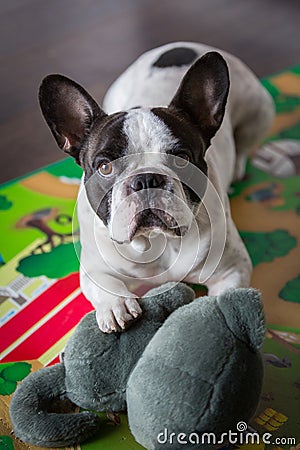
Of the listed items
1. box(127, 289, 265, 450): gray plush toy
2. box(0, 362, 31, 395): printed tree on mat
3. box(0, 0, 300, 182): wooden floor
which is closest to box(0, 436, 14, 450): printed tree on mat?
box(0, 362, 31, 395): printed tree on mat

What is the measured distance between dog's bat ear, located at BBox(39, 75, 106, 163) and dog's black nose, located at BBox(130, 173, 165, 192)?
0.80ft

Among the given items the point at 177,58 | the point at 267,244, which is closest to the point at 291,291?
the point at 267,244

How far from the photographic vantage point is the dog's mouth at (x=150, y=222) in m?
1.58

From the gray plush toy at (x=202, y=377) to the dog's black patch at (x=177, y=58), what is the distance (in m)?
0.97

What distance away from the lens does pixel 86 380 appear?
1531mm

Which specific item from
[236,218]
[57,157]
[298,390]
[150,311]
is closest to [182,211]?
[150,311]

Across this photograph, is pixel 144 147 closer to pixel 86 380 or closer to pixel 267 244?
pixel 86 380

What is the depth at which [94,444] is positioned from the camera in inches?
62.8

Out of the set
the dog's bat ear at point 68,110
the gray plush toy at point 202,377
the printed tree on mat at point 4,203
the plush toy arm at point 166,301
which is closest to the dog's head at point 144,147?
the dog's bat ear at point 68,110

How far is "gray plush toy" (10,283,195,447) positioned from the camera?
152 cm

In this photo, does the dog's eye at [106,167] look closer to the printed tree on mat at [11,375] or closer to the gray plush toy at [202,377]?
the gray plush toy at [202,377]

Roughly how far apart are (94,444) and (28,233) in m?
0.84

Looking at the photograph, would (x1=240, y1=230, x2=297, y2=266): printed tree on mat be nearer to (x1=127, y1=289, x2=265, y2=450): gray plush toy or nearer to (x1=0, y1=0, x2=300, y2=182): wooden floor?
(x1=127, y1=289, x2=265, y2=450): gray plush toy

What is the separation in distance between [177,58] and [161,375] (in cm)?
113
